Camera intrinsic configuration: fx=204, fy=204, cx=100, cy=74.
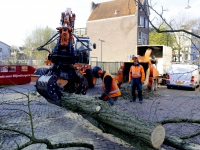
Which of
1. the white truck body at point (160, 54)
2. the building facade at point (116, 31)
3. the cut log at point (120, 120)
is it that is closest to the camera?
the cut log at point (120, 120)

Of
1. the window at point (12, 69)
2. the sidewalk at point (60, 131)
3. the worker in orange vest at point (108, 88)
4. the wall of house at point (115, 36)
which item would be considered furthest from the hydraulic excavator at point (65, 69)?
the wall of house at point (115, 36)

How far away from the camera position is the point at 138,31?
91.9 feet

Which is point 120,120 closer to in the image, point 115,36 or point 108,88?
point 108,88

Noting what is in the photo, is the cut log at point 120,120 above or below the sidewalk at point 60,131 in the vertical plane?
above

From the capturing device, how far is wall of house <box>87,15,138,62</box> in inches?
1105

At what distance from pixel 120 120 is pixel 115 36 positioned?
88.7 ft

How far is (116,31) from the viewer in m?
29.3

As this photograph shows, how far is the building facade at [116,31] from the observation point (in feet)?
91.9

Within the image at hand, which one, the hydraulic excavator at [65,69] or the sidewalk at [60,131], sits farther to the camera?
the hydraulic excavator at [65,69]

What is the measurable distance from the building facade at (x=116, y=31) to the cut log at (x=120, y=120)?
23291 millimetres

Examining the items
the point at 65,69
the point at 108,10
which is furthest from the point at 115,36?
the point at 65,69

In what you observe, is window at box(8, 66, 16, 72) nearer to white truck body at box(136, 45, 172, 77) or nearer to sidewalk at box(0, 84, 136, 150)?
sidewalk at box(0, 84, 136, 150)

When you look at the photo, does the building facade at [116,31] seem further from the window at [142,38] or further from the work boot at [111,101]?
the work boot at [111,101]

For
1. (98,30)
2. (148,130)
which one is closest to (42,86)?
(148,130)
